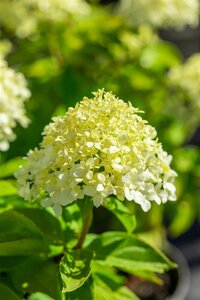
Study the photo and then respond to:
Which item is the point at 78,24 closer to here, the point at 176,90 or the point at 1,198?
the point at 176,90

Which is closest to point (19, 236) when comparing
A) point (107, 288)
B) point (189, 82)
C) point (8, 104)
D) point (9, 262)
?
point (9, 262)

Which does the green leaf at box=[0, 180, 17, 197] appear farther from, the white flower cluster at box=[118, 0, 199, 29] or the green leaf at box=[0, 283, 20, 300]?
the white flower cluster at box=[118, 0, 199, 29]

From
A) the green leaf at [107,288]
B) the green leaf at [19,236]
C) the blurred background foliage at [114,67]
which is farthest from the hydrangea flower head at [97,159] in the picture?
the blurred background foliage at [114,67]

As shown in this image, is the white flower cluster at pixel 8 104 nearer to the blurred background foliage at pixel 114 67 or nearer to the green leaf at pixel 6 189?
the green leaf at pixel 6 189

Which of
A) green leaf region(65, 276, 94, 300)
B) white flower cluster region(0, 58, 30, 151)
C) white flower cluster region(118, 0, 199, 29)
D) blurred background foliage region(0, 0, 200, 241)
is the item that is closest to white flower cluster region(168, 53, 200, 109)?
blurred background foliage region(0, 0, 200, 241)

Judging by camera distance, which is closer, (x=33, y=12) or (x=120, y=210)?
(x=120, y=210)

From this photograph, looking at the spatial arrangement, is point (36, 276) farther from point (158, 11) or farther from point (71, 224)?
point (158, 11)
